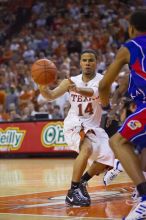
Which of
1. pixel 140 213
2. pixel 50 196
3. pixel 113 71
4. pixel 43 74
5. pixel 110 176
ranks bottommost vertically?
pixel 50 196

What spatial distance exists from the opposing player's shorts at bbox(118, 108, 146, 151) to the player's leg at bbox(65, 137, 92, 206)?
1.74 metres

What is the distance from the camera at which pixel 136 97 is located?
6.18 meters

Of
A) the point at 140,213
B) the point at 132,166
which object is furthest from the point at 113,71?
the point at 140,213

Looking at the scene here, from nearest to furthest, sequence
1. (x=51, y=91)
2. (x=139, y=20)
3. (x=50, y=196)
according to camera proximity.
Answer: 1. (x=139, y=20)
2. (x=51, y=91)
3. (x=50, y=196)

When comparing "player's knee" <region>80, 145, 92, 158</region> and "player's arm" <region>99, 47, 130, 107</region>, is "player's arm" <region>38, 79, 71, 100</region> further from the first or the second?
"player's arm" <region>99, 47, 130, 107</region>

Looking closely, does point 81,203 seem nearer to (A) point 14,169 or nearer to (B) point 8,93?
(A) point 14,169

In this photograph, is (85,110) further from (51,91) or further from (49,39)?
(49,39)

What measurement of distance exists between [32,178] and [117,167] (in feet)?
9.61

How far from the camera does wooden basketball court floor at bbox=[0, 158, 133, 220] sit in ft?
22.3

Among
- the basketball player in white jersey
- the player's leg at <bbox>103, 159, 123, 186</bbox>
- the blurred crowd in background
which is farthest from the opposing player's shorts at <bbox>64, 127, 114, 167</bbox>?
the blurred crowd in background

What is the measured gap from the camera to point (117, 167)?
29.1ft

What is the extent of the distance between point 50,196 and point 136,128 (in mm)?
2863

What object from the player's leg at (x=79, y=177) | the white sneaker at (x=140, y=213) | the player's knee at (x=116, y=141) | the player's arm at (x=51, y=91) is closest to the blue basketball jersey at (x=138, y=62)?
the player's knee at (x=116, y=141)

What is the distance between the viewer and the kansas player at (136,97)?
5.90m
